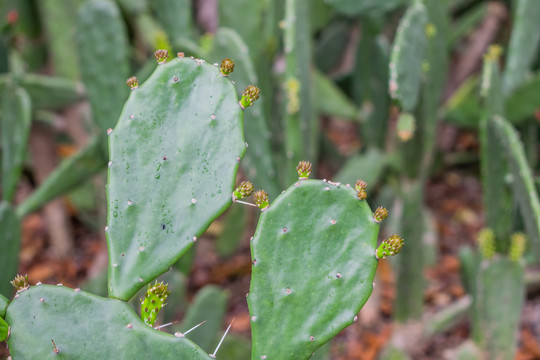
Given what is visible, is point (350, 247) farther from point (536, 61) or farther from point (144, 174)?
point (536, 61)

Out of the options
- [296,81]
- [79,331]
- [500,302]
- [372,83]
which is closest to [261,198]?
[79,331]

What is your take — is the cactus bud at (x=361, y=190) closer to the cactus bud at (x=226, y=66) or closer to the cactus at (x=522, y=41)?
the cactus bud at (x=226, y=66)

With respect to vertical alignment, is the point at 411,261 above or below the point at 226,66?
below

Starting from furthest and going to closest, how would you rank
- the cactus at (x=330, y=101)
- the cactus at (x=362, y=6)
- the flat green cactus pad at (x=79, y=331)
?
the cactus at (x=330, y=101), the cactus at (x=362, y=6), the flat green cactus pad at (x=79, y=331)

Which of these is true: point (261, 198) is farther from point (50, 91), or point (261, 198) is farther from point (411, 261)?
point (50, 91)

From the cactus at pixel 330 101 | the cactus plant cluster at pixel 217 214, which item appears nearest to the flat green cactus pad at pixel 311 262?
the cactus plant cluster at pixel 217 214

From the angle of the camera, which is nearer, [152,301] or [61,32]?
[152,301]

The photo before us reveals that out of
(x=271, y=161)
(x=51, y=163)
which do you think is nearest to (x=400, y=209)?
(x=271, y=161)

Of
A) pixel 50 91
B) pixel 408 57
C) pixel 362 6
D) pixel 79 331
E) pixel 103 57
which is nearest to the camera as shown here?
pixel 79 331
